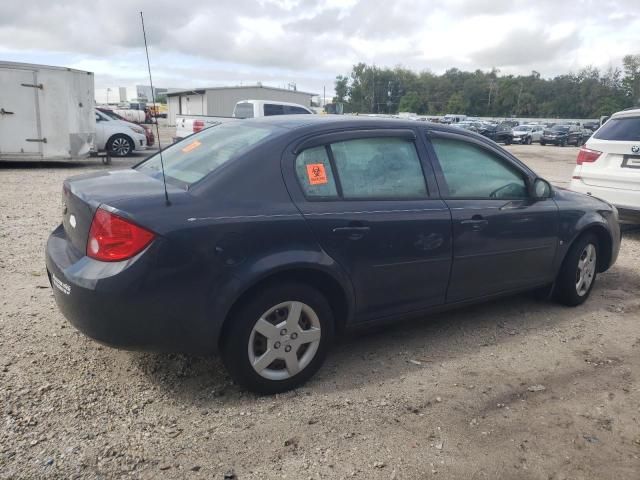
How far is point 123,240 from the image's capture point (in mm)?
2748

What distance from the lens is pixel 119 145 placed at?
1627 cm

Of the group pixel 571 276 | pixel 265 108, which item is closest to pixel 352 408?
pixel 571 276

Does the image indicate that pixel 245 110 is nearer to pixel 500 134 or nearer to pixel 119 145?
pixel 119 145

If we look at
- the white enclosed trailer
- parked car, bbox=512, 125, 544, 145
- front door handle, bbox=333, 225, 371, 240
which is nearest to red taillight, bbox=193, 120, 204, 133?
the white enclosed trailer

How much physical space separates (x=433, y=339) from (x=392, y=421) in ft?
4.08

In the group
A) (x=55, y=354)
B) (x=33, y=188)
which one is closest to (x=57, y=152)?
(x=33, y=188)

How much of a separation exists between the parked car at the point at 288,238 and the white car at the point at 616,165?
11.6 ft

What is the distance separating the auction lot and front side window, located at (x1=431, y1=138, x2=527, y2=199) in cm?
111

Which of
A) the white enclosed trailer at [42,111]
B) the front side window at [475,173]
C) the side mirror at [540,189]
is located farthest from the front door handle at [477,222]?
the white enclosed trailer at [42,111]

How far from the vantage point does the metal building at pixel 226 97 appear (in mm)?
44344

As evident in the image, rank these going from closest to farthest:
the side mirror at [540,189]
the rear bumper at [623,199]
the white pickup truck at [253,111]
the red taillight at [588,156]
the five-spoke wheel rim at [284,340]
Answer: the five-spoke wheel rim at [284,340]
the side mirror at [540,189]
the rear bumper at [623,199]
the red taillight at [588,156]
the white pickup truck at [253,111]

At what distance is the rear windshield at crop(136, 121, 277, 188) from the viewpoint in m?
3.23

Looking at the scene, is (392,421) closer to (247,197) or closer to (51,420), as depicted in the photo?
(247,197)

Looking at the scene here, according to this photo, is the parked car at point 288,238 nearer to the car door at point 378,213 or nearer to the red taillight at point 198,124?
the car door at point 378,213
